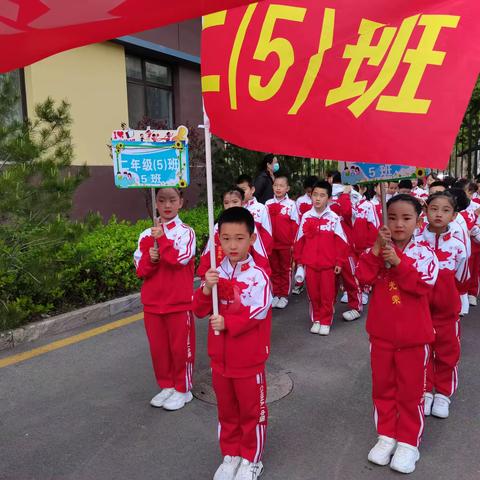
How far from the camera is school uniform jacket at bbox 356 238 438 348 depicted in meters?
2.93

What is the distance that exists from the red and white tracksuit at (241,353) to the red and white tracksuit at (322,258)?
8.90 ft

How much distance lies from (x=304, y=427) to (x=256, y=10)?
2.63 meters

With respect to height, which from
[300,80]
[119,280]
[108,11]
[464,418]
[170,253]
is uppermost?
[108,11]

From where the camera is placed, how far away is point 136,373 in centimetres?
438

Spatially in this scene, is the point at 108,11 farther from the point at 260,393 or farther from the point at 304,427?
the point at 304,427

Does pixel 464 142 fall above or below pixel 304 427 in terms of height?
above

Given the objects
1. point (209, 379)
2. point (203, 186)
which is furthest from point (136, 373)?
point (203, 186)

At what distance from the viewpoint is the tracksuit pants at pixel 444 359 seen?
11.7 ft

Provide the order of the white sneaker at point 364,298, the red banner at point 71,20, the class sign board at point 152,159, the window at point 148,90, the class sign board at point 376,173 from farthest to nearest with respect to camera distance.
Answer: the window at point 148,90
the white sneaker at point 364,298
the class sign board at point 152,159
the class sign board at point 376,173
the red banner at point 71,20

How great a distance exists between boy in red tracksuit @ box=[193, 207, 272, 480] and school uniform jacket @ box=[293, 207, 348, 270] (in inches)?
110

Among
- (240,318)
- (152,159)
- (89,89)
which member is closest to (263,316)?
(240,318)

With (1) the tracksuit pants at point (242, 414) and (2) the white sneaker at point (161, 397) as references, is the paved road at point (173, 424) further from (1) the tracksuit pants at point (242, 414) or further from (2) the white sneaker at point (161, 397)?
(1) the tracksuit pants at point (242, 414)

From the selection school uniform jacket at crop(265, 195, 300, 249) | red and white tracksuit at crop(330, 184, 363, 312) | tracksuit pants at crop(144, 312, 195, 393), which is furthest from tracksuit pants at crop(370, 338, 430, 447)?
school uniform jacket at crop(265, 195, 300, 249)

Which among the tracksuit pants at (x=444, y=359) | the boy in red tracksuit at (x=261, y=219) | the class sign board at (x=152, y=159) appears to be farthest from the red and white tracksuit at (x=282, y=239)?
the class sign board at (x=152, y=159)
